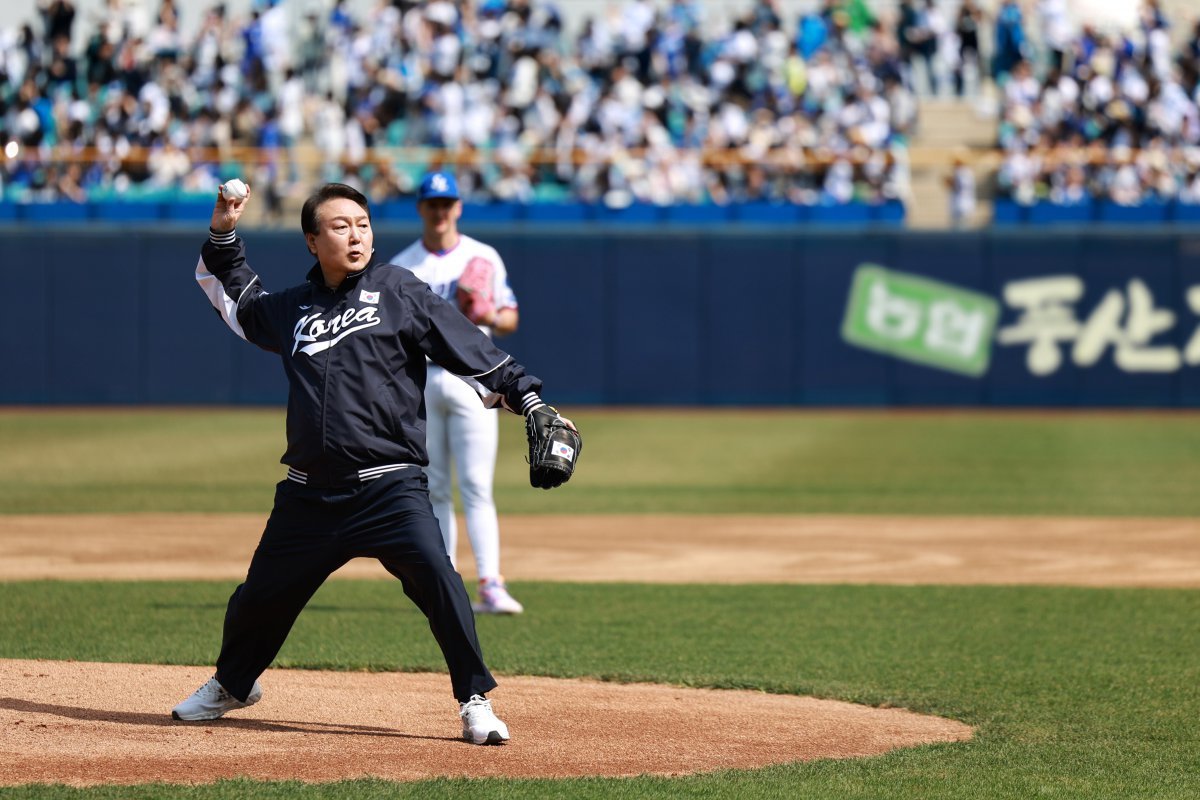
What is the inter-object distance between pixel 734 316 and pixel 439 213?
1535cm

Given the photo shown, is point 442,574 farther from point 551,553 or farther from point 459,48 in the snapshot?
point 459,48

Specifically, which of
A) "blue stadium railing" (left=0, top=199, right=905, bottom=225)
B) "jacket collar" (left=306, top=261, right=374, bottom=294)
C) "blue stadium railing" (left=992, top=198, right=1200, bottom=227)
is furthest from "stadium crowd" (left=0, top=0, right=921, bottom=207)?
"jacket collar" (left=306, top=261, right=374, bottom=294)

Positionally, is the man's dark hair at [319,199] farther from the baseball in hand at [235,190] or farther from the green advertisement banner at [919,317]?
the green advertisement banner at [919,317]

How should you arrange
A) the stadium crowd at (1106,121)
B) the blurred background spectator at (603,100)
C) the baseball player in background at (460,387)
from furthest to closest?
the blurred background spectator at (603,100), the stadium crowd at (1106,121), the baseball player in background at (460,387)

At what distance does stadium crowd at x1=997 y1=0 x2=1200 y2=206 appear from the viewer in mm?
22641

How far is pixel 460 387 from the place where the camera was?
25.0 feet

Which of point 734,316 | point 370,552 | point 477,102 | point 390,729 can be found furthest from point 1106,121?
point 370,552

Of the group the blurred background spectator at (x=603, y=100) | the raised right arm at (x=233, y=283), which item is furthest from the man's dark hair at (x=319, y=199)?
the blurred background spectator at (x=603, y=100)

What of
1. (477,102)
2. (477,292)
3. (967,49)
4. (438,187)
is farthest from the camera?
(967,49)

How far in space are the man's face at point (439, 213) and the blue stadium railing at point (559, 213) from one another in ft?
49.3

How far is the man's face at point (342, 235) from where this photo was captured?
502 centimetres

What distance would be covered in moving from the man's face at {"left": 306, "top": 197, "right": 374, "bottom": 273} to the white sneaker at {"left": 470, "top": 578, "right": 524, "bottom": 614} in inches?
123

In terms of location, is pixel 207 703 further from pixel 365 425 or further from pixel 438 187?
pixel 438 187

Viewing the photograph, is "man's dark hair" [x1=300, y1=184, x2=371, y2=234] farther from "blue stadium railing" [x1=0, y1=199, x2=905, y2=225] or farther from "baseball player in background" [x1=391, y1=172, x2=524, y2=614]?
"blue stadium railing" [x1=0, y1=199, x2=905, y2=225]
